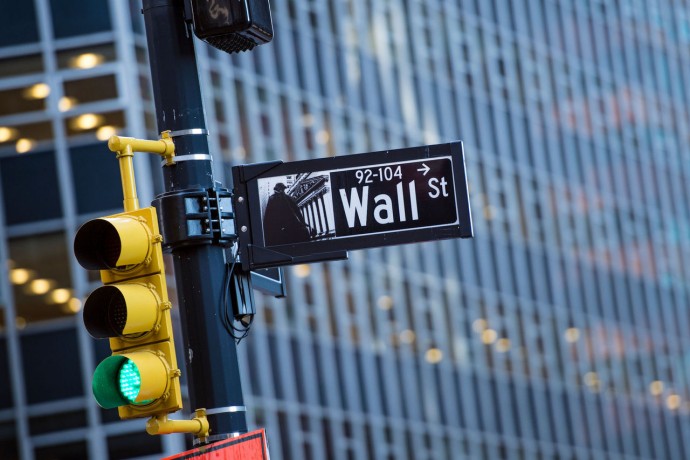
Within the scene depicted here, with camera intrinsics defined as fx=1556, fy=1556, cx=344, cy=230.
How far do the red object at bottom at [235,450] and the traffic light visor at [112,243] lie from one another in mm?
923

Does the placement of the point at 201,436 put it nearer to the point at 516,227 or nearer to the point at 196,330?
the point at 196,330

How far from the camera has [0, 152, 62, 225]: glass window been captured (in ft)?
94.1

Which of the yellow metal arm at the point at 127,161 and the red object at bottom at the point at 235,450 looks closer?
the red object at bottom at the point at 235,450

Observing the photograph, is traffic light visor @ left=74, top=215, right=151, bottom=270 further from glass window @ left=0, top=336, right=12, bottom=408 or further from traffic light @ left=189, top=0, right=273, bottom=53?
glass window @ left=0, top=336, right=12, bottom=408

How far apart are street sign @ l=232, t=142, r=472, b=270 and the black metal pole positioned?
211 millimetres

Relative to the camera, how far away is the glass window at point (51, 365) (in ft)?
92.5

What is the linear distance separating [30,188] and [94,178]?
1.20 metres

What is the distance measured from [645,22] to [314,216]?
48.3m

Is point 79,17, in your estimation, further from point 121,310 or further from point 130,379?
point 130,379

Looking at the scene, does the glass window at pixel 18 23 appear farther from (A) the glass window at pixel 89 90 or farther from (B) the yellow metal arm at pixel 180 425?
(B) the yellow metal arm at pixel 180 425

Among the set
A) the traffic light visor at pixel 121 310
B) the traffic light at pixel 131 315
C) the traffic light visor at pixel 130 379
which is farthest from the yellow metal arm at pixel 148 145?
the traffic light visor at pixel 130 379

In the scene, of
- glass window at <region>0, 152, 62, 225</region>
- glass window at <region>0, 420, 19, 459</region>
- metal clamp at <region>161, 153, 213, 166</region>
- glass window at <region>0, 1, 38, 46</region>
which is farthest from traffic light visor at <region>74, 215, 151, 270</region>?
glass window at <region>0, 1, 38, 46</region>

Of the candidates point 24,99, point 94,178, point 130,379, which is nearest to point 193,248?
point 130,379

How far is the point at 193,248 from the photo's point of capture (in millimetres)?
7699
